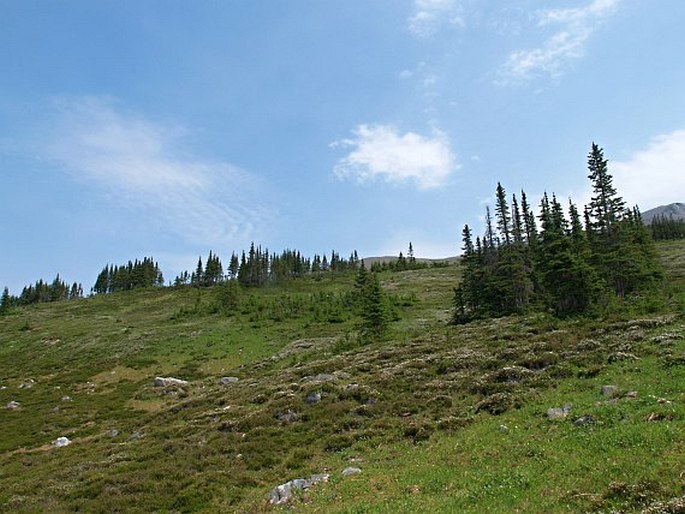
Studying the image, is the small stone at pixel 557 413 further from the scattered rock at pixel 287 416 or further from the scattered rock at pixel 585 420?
the scattered rock at pixel 287 416

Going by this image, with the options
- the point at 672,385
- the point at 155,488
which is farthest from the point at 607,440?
the point at 155,488

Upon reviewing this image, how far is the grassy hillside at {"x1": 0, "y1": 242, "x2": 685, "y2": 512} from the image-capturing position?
41.8ft

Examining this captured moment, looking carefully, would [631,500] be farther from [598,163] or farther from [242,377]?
[598,163]

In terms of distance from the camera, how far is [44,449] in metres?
32.4

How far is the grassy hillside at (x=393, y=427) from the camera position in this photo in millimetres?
12750

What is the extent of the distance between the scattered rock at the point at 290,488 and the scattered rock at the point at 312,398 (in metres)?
10.8

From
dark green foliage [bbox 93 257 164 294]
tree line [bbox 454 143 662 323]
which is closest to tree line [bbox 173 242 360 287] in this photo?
dark green foliage [bbox 93 257 164 294]

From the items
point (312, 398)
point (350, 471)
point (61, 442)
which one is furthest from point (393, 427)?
point (61, 442)

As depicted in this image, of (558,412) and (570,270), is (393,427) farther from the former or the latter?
(570,270)

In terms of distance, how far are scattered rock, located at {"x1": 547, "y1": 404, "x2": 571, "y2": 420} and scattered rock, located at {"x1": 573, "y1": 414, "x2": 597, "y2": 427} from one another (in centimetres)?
100

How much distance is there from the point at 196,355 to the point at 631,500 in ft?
194

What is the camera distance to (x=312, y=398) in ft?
94.7

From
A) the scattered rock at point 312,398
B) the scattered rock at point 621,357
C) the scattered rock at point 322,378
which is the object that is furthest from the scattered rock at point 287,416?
the scattered rock at point 621,357

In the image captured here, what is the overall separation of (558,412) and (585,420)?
74.5 inches
